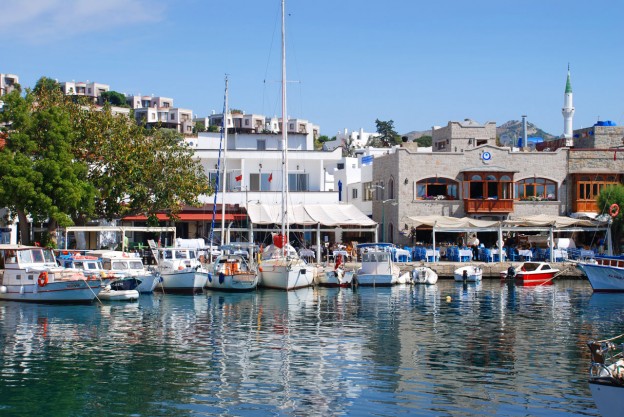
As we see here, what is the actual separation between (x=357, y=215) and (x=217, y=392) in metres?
44.3

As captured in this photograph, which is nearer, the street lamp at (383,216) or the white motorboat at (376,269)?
the white motorboat at (376,269)

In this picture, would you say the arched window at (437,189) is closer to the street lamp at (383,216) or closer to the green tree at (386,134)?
the street lamp at (383,216)

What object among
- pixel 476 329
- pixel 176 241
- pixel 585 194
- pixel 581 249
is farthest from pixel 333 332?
pixel 585 194

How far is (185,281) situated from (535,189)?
1352 inches

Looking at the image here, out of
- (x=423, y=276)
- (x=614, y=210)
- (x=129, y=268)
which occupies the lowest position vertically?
(x=423, y=276)

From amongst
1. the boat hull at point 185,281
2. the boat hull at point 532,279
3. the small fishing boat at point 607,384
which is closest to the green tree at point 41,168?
the boat hull at point 185,281

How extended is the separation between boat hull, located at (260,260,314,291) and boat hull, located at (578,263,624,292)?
18.3 metres

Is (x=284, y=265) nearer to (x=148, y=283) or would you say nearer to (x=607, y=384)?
(x=148, y=283)

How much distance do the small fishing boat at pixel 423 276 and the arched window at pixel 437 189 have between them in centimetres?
1244

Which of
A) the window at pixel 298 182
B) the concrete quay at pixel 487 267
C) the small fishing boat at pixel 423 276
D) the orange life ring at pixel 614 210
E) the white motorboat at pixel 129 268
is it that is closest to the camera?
the white motorboat at pixel 129 268

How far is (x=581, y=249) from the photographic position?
219 feet

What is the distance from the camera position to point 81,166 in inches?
2112

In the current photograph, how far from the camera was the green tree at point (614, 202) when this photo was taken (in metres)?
66.9

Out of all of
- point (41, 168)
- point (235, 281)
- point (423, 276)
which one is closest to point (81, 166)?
point (41, 168)
